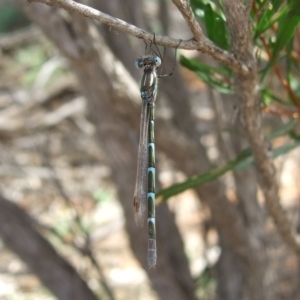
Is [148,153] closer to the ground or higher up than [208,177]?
higher up

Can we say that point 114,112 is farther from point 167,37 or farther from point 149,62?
point 167,37

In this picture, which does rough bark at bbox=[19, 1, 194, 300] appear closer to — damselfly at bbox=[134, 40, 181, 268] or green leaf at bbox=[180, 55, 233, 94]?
damselfly at bbox=[134, 40, 181, 268]

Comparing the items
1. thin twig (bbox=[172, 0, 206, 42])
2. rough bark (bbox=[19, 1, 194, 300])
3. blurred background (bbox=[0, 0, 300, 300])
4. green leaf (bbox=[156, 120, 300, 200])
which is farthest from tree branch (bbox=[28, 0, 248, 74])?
rough bark (bbox=[19, 1, 194, 300])

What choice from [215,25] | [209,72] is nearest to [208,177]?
[209,72]

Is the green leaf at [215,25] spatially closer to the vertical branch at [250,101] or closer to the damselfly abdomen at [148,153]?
the vertical branch at [250,101]

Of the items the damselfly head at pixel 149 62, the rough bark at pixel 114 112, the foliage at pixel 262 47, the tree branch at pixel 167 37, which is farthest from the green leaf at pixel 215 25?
the rough bark at pixel 114 112

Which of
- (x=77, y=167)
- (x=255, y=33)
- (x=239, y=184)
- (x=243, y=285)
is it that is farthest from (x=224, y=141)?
(x=77, y=167)

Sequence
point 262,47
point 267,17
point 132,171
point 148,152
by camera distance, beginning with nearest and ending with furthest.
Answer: point 267,17 → point 262,47 → point 148,152 → point 132,171

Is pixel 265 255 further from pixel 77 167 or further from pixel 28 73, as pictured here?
pixel 28 73
